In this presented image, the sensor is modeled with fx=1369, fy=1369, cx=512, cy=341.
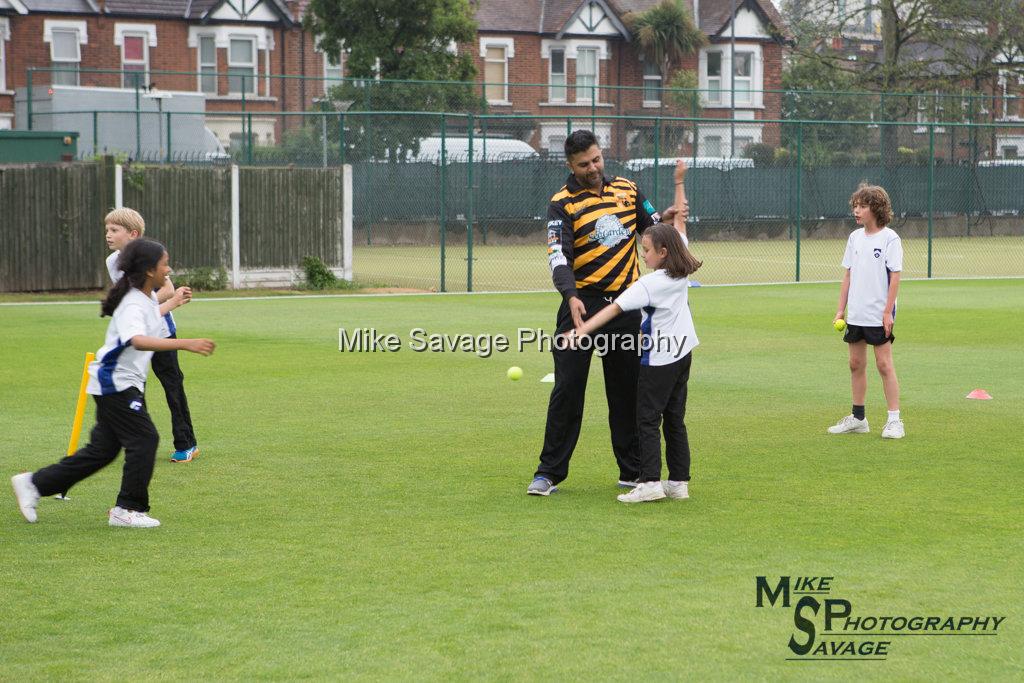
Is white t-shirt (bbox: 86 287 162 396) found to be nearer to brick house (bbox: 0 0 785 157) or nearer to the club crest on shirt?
the club crest on shirt

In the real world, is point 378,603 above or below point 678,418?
below

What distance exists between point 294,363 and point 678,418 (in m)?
6.87

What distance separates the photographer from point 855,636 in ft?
16.8

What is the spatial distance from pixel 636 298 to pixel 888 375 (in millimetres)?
3131

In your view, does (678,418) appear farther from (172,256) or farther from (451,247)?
(451,247)

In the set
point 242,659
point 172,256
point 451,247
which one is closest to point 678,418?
point 242,659

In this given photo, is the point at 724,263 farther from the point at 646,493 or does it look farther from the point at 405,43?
the point at 646,493

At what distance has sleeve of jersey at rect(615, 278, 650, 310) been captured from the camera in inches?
282

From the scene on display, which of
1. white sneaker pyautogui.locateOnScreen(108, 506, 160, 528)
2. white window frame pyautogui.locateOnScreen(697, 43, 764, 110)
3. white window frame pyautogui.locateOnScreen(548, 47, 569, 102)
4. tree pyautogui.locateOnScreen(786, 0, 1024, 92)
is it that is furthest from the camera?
white window frame pyautogui.locateOnScreen(697, 43, 764, 110)

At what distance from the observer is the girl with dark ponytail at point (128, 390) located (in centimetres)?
675

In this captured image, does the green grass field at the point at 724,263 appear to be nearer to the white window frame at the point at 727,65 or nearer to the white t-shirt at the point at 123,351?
the white t-shirt at the point at 123,351

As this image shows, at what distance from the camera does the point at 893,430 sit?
938cm

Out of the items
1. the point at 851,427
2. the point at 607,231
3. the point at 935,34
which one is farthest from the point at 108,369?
the point at 935,34

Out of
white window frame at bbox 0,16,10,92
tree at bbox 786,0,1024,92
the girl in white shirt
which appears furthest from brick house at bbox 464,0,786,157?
the girl in white shirt
